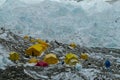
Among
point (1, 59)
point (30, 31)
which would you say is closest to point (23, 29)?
point (30, 31)

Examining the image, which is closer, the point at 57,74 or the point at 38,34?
the point at 57,74

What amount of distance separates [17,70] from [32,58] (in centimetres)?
331

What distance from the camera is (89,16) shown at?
121ft

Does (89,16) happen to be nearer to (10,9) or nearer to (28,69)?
(10,9)

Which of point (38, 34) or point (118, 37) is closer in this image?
point (118, 37)

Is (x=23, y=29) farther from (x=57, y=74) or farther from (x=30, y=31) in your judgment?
(x=57, y=74)

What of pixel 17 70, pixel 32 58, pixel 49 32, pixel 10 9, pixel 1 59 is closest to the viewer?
pixel 17 70

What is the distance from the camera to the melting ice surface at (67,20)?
33.4 metres

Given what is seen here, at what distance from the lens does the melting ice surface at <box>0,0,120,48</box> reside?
33.4 meters

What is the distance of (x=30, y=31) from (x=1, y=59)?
2094 cm

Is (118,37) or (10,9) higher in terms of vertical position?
(10,9)

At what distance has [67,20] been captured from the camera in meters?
37.5

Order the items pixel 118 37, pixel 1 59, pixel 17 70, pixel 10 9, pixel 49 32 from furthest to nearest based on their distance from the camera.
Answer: pixel 10 9, pixel 49 32, pixel 118 37, pixel 1 59, pixel 17 70

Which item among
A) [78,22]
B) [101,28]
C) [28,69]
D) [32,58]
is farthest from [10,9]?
[28,69]
